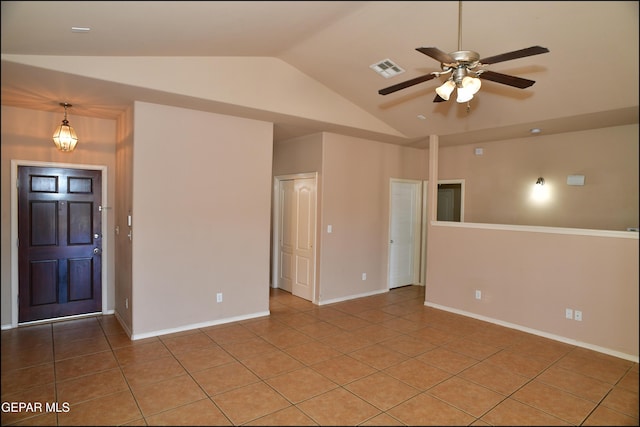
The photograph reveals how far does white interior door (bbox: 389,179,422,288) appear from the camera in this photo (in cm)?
635

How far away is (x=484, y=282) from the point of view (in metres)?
4.79

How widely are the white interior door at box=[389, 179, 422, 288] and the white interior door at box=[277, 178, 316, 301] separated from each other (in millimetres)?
1504

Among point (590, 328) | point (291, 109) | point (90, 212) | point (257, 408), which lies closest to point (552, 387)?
point (590, 328)

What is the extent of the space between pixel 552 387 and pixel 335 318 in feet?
8.18

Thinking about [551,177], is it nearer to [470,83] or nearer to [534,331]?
[534,331]

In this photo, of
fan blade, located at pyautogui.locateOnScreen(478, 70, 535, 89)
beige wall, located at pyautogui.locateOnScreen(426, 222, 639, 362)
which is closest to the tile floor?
beige wall, located at pyautogui.locateOnScreen(426, 222, 639, 362)

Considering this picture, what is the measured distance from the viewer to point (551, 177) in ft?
15.9

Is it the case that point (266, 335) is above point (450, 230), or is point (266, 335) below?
below

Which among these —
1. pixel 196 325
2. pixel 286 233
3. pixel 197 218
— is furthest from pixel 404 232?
pixel 196 325

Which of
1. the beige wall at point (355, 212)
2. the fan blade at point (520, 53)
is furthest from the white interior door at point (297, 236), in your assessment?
the fan blade at point (520, 53)

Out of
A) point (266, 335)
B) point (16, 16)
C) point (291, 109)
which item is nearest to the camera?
point (16, 16)

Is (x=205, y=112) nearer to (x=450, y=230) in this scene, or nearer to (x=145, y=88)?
(x=145, y=88)

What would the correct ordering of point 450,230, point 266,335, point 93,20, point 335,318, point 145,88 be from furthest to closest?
point 450,230, point 335,318, point 266,335, point 145,88, point 93,20

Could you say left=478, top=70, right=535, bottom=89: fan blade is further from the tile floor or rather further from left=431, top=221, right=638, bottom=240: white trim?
the tile floor
